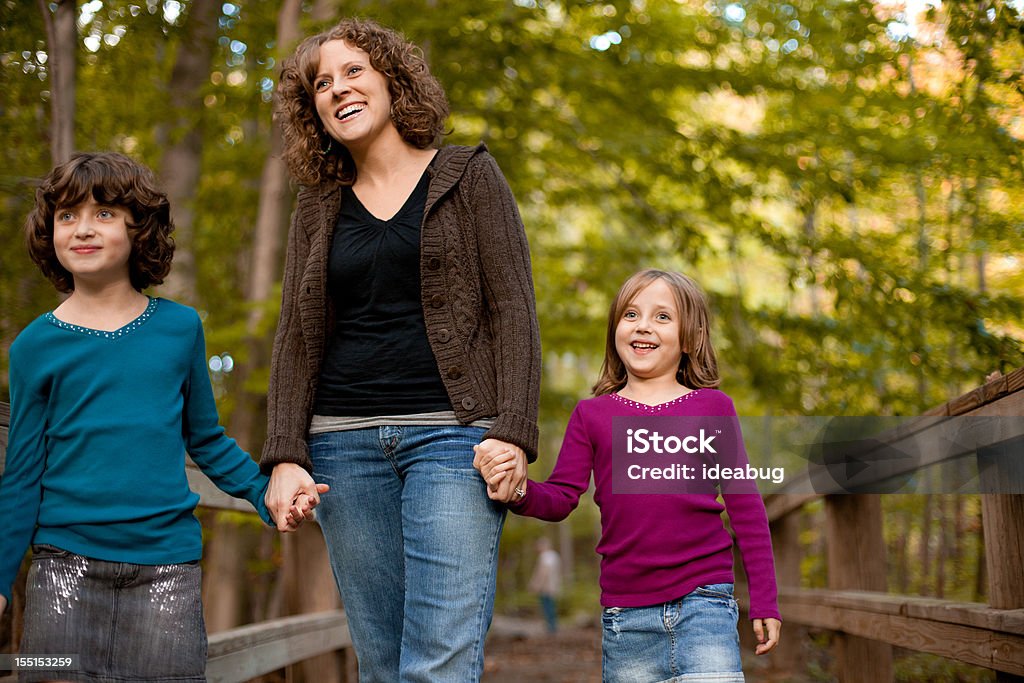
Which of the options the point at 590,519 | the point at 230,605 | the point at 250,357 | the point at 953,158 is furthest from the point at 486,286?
the point at 590,519

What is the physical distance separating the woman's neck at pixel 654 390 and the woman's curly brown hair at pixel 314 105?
2.83ft

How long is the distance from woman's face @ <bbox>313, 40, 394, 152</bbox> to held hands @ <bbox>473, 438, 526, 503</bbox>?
2.82 feet

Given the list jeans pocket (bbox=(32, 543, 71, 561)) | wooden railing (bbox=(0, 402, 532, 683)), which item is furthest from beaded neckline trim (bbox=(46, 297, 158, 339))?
jeans pocket (bbox=(32, 543, 71, 561))

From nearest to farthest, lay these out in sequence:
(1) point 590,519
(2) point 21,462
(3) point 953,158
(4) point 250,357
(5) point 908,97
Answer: (2) point 21,462
(3) point 953,158
(5) point 908,97
(4) point 250,357
(1) point 590,519

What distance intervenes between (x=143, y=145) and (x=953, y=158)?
511 cm

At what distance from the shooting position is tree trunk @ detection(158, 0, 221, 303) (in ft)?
22.3

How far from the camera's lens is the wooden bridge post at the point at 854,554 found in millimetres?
4008

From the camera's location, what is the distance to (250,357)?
654 cm

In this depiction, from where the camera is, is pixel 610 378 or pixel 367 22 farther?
pixel 610 378

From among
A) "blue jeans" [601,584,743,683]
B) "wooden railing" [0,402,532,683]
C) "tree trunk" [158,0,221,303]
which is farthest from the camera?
"tree trunk" [158,0,221,303]

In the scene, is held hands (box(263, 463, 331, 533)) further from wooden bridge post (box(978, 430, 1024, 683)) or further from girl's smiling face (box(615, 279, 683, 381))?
wooden bridge post (box(978, 430, 1024, 683))

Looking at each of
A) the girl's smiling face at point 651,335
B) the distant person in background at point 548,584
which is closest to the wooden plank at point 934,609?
the girl's smiling face at point 651,335

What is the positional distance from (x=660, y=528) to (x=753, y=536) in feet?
0.83

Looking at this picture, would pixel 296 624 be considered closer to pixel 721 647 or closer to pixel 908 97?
pixel 721 647
